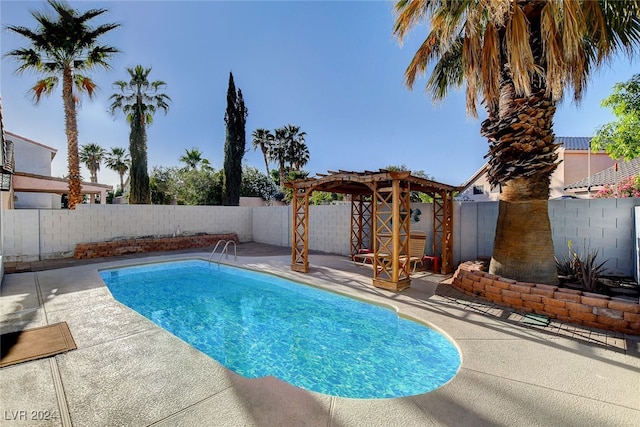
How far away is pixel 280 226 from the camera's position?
571 inches

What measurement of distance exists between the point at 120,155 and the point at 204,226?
29.4 meters

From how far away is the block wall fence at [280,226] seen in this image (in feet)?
21.4

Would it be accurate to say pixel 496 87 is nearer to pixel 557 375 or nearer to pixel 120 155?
pixel 557 375

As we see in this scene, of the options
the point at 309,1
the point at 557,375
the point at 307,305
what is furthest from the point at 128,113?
the point at 557,375

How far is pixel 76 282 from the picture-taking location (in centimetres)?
717

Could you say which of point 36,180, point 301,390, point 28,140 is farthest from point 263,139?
point 301,390

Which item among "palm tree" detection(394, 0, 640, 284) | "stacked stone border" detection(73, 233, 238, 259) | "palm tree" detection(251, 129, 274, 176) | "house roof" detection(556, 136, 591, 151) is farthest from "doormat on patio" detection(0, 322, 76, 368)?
"house roof" detection(556, 136, 591, 151)

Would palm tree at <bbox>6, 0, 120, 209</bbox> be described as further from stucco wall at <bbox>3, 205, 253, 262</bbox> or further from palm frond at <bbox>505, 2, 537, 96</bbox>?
palm frond at <bbox>505, 2, 537, 96</bbox>

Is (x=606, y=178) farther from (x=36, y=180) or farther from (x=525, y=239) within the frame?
(x=36, y=180)

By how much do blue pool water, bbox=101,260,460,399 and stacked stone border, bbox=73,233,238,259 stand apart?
3.82 metres

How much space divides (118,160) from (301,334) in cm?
4037

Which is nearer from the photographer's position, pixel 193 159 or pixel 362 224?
pixel 362 224

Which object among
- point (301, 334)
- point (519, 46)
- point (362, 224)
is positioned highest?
point (519, 46)

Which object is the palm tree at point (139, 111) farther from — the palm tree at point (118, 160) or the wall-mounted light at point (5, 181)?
the palm tree at point (118, 160)
